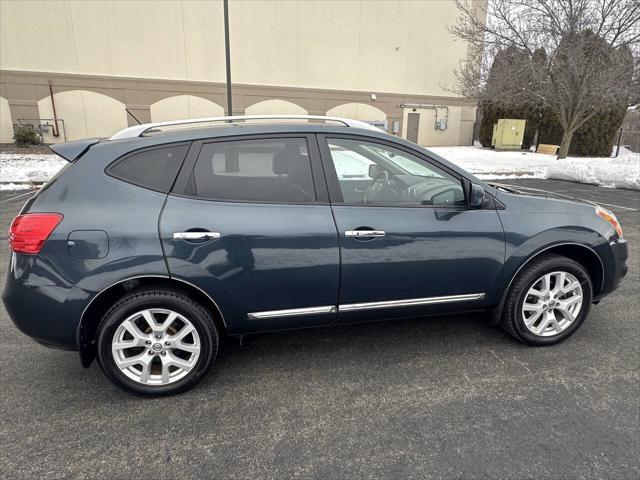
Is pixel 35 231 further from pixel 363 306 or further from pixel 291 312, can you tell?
pixel 363 306

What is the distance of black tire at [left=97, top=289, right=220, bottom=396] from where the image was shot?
2.43 metres

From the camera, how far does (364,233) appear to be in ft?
8.70

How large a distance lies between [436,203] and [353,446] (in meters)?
1.63

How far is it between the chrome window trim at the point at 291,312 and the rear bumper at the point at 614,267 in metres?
2.16

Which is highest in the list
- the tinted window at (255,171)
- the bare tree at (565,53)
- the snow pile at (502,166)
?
the bare tree at (565,53)

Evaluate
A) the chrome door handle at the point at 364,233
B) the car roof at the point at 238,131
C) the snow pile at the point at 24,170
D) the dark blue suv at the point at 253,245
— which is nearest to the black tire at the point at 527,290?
the dark blue suv at the point at 253,245

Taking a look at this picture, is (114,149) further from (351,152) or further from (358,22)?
(358,22)

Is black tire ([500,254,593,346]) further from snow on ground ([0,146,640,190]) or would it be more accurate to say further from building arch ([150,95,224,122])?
building arch ([150,95,224,122])

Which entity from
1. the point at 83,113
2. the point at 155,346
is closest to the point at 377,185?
the point at 155,346

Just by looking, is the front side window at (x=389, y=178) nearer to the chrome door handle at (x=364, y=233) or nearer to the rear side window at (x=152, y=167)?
the chrome door handle at (x=364, y=233)

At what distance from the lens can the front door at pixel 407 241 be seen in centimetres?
269

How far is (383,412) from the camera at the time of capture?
2.44 metres

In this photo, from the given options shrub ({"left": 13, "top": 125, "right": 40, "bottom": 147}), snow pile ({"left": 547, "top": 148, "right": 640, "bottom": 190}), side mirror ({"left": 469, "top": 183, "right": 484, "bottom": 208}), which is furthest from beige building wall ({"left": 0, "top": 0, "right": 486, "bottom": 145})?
side mirror ({"left": 469, "top": 183, "right": 484, "bottom": 208})

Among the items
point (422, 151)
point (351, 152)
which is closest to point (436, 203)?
point (422, 151)
